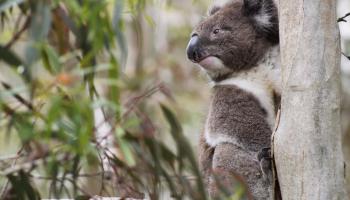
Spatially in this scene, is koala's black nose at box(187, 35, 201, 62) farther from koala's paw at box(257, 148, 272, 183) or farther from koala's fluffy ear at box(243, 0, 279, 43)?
koala's paw at box(257, 148, 272, 183)

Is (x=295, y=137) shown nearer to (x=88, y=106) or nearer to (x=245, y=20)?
(x=88, y=106)

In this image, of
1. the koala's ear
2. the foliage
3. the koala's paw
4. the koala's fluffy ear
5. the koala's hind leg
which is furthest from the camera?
the koala's ear

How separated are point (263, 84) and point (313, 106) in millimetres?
965

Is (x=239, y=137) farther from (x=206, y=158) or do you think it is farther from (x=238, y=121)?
(x=206, y=158)

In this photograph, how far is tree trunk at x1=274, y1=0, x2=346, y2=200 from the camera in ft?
7.53

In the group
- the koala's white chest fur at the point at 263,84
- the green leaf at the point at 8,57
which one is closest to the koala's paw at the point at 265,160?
the koala's white chest fur at the point at 263,84

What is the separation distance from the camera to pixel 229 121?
3.21 m

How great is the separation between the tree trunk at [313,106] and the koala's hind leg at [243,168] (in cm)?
78

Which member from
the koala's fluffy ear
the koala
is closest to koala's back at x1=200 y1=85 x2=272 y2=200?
the koala

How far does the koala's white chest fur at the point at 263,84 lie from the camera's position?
3.22 m

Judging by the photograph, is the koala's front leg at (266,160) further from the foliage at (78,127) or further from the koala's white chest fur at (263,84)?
the foliage at (78,127)

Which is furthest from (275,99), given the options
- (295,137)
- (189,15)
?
(189,15)

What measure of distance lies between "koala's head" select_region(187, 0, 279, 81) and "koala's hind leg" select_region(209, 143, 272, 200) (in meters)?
0.44

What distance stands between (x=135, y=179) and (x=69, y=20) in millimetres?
724
